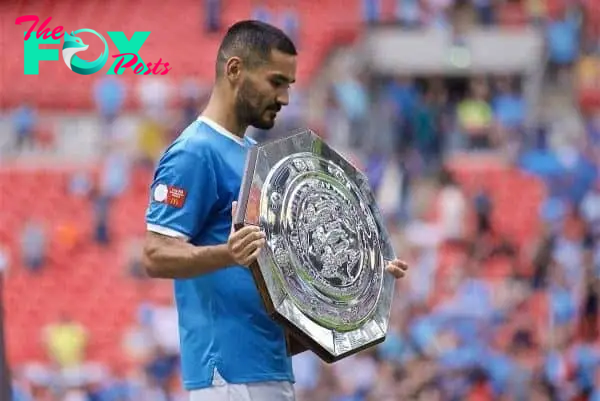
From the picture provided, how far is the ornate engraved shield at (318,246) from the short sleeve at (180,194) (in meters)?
0.21

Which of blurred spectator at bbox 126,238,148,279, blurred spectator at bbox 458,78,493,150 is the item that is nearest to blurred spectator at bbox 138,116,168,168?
Result: blurred spectator at bbox 126,238,148,279

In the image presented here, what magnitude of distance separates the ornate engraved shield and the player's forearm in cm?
12

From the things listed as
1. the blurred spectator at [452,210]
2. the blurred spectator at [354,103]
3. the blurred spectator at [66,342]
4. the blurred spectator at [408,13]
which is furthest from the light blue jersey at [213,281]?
the blurred spectator at [408,13]

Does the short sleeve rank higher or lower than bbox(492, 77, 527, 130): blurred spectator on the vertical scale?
lower

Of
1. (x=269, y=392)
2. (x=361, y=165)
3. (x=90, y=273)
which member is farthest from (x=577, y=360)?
(x=269, y=392)

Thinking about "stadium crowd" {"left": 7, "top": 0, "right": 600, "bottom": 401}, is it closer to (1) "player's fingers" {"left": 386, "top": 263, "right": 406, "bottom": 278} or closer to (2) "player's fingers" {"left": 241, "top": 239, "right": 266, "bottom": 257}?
(1) "player's fingers" {"left": 386, "top": 263, "right": 406, "bottom": 278}

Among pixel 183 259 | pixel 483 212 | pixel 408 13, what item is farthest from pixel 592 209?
pixel 183 259

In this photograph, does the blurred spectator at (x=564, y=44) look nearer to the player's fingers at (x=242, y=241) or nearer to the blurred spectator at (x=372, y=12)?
the blurred spectator at (x=372, y=12)

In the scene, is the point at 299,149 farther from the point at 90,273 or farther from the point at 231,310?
the point at 90,273

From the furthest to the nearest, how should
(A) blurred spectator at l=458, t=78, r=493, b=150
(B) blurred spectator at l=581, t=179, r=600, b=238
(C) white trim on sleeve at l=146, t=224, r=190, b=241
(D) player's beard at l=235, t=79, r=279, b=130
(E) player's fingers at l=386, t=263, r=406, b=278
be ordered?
(A) blurred spectator at l=458, t=78, r=493, b=150 → (B) blurred spectator at l=581, t=179, r=600, b=238 → (E) player's fingers at l=386, t=263, r=406, b=278 → (D) player's beard at l=235, t=79, r=279, b=130 → (C) white trim on sleeve at l=146, t=224, r=190, b=241

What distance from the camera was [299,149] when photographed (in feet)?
13.0

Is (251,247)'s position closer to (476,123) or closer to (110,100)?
(476,123)

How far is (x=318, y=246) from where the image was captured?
3881mm

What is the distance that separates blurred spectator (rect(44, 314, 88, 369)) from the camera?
12.5m
